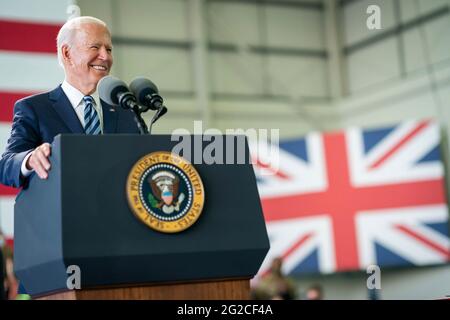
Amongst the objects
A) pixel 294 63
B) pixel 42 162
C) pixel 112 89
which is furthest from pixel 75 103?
pixel 294 63

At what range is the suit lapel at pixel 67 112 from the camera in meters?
1.98

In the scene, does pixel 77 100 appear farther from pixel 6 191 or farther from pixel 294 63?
pixel 294 63

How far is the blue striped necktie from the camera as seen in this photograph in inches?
77.9

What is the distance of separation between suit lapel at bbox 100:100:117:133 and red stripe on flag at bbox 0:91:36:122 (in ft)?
7.20

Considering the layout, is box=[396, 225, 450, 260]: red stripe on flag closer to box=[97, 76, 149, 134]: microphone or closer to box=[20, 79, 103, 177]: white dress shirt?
box=[20, 79, 103, 177]: white dress shirt

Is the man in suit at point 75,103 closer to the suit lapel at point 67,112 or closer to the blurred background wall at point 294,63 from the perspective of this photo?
the suit lapel at point 67,112

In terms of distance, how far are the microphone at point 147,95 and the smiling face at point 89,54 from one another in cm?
16

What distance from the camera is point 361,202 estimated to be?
10.0m

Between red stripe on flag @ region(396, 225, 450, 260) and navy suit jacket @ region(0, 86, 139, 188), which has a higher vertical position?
red stripe on flag @ region(396, 225, 450, 260)

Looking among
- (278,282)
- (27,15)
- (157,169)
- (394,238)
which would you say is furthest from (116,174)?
(394,238)

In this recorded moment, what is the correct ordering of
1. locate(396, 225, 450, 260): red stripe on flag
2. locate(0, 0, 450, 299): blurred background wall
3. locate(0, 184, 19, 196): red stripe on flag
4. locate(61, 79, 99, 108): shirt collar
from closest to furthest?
locate(61, 79, 99, 108): shirt collar → locate(0, 184, 19, 196): red stripe on flag → locate(396, 225, 450, 260): red stripe on flag → locate(0, 0, 450, 299): blurred background wall

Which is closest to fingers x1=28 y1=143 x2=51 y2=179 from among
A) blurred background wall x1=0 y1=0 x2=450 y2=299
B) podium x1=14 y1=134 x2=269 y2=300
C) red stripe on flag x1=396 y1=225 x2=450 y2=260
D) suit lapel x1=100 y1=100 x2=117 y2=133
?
podium x1=14 y1=134 x2=269 y2=300

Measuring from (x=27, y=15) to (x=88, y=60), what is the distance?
2300mm
